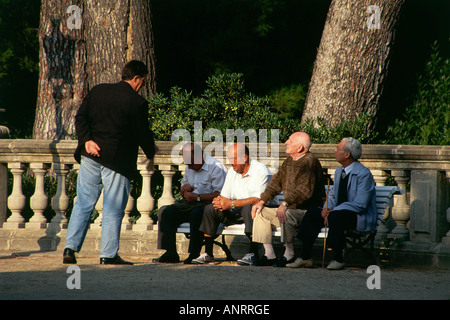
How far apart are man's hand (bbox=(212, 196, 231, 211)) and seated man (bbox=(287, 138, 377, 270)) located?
0.82 metres

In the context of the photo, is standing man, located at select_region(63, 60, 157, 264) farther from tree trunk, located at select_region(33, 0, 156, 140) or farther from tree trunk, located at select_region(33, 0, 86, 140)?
tree trunk, located at select_region(33, 0, 86, 140)

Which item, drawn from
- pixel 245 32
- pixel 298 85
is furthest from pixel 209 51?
pixel 298 85

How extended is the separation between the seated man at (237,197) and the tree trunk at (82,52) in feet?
9.70

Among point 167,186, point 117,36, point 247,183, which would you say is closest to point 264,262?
point 247,183

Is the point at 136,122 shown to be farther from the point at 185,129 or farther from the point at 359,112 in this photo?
the point at 359,112

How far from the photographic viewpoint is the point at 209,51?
39.5 feet

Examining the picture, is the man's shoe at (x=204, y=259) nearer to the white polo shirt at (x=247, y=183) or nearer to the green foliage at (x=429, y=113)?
the white polo shirt at (x=247, y=183)

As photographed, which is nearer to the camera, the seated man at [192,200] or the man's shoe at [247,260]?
the man's shoe at [247,260]

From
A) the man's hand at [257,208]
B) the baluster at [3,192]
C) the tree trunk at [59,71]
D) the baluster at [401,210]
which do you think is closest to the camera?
the man's hand at [257,208]

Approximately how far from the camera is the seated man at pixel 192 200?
741cm

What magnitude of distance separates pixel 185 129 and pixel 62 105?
2.50m

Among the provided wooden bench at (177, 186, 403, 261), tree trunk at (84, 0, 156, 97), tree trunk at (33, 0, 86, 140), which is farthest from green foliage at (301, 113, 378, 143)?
tree trunk at (33, 0, 86, 140)

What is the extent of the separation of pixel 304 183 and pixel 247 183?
0.68 meters

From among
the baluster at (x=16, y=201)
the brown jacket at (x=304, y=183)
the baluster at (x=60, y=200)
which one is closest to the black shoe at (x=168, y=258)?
the brown jacket at (x=304, y=183)
